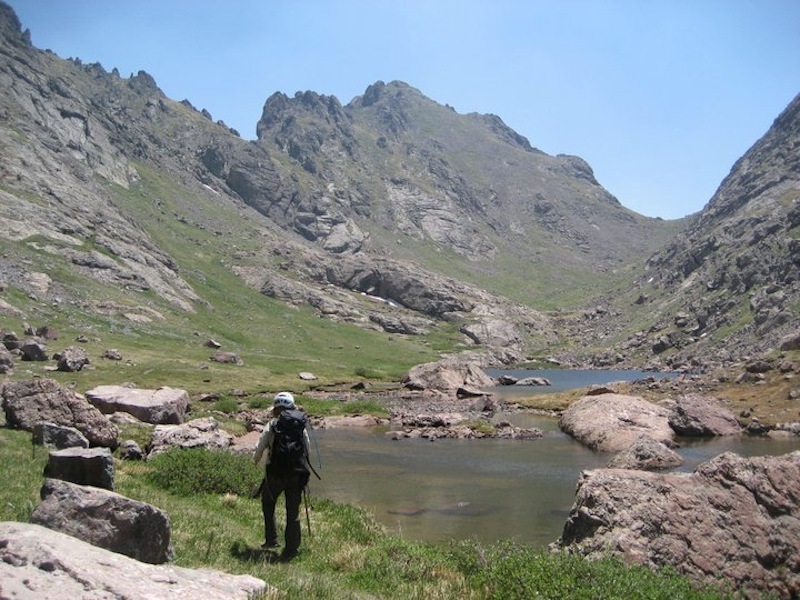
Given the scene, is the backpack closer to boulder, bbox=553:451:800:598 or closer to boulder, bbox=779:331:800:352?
boulder, bbox=553:451:800:598

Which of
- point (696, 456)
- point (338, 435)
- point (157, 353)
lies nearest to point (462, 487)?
point (696, 456)

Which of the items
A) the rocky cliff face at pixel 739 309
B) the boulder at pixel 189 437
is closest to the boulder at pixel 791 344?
the boulder at pixel 189 437

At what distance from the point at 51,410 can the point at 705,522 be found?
79.2 ft

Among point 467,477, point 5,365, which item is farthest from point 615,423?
point 5,365

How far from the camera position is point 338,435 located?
1880 inches

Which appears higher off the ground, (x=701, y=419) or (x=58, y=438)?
(x=58, y=438)

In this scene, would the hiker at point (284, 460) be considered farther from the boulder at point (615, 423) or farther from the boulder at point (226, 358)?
the boulder at point (226, 358)

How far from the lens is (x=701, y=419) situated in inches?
1746

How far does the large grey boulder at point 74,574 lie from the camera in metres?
5.96

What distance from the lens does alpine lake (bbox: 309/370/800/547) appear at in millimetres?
22875

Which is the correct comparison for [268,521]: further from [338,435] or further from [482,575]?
[338,435]

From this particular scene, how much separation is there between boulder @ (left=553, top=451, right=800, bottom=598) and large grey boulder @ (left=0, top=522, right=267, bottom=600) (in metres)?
10.7

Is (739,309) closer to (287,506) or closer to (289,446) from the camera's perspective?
(289,446)

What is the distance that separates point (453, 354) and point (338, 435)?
12272 cm
